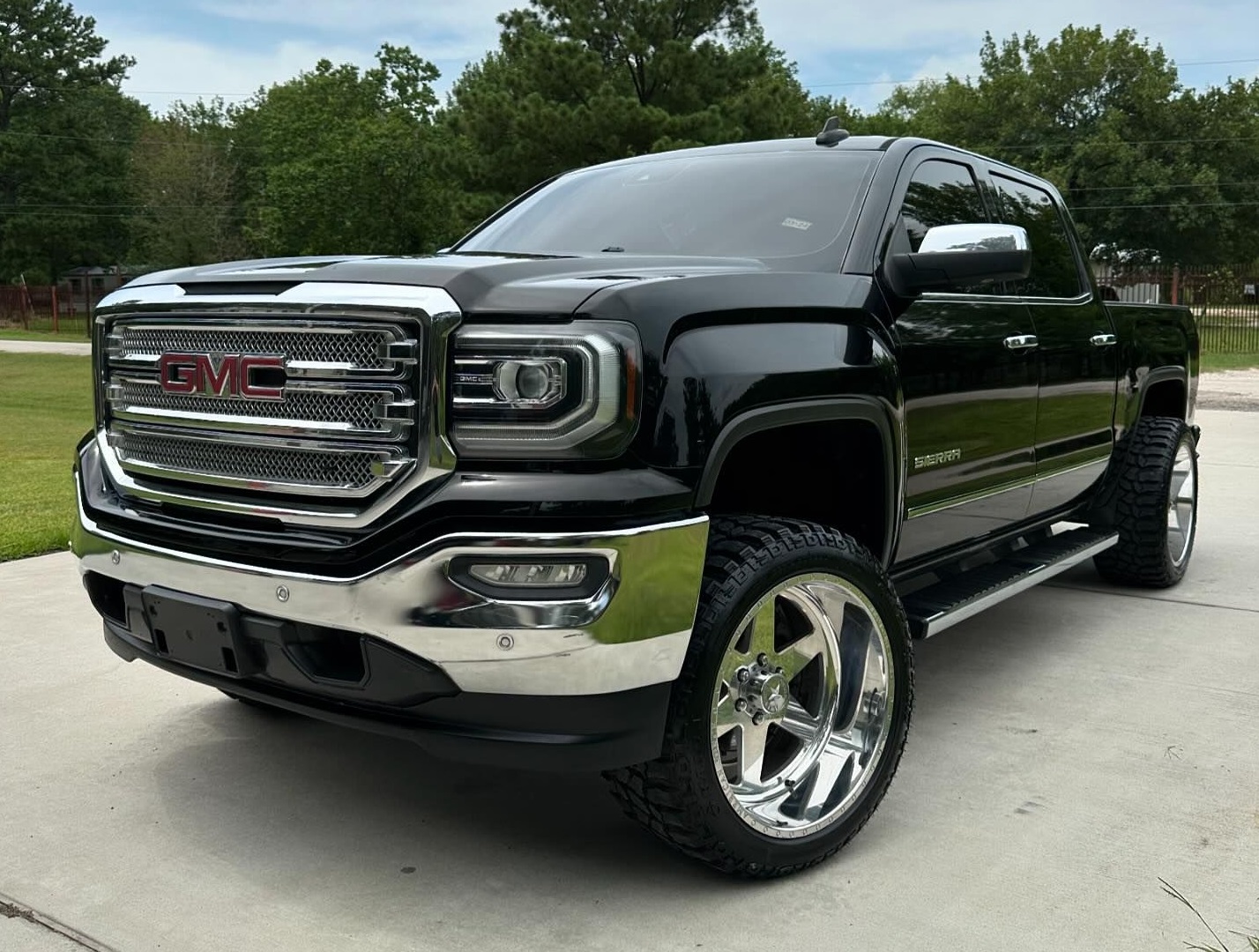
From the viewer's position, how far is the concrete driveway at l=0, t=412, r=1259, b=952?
2.70m

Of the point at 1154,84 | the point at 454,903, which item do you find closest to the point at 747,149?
the point at 454,903

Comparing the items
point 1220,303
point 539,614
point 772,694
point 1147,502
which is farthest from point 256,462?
point 1220,303

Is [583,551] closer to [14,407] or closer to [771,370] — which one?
[771,370]

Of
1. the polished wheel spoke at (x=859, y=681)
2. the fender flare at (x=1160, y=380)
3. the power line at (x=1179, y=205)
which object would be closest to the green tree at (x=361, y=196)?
the power line at (x=1179, y=205)

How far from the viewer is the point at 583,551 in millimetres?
2449

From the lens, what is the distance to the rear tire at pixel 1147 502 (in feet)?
17.8

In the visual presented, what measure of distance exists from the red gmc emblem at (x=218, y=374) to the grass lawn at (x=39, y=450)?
311cm

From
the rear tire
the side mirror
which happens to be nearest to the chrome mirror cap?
the side mirror

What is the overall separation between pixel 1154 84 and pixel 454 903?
57.7m

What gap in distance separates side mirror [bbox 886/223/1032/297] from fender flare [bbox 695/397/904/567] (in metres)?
0.42

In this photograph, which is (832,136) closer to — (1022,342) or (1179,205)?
(1022,342)

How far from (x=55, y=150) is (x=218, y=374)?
66642 mm

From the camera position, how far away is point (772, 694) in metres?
2.96

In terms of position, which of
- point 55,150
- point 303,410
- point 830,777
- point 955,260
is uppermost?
point 55,150
